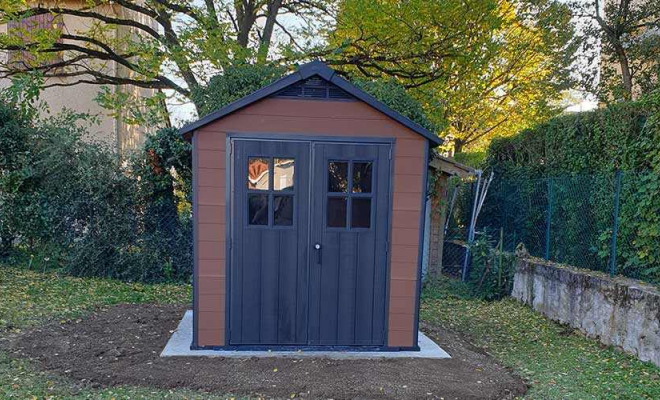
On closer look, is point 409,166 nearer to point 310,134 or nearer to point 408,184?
point 408,184

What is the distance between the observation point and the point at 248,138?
5.12m

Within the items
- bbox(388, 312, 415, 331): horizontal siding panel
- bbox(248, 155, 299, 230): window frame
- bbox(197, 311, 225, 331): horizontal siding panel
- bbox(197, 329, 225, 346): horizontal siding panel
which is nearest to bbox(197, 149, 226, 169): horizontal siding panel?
bbox(248, 155, 299, 230): window frame

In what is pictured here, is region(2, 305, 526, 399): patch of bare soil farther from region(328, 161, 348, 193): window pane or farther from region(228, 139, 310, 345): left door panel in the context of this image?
region(328, 161, 348, 193): window pane

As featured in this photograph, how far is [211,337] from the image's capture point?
17.2 feet

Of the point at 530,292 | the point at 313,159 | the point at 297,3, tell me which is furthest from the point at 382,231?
the point at 297,3

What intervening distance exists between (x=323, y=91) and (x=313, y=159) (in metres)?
0.69

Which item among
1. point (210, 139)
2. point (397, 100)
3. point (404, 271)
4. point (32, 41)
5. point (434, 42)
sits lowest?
point (404, 271)

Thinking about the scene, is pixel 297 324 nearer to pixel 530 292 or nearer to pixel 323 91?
pixel 323 91

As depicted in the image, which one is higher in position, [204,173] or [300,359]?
[204,173]

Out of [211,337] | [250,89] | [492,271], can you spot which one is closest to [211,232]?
[211,337]

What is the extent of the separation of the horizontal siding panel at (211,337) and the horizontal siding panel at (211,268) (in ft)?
1.86

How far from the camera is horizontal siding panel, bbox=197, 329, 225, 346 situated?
17.2 ft

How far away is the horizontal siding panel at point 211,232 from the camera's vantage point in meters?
5.14

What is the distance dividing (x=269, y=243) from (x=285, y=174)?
→ 697 mm
